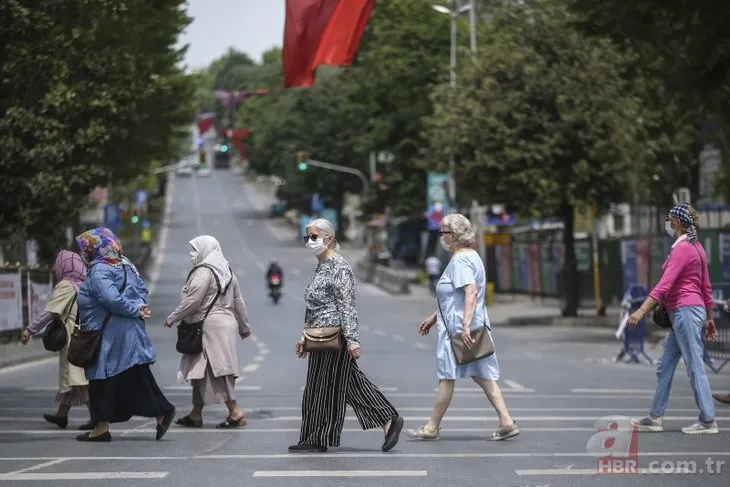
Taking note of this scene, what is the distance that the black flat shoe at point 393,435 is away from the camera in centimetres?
1180

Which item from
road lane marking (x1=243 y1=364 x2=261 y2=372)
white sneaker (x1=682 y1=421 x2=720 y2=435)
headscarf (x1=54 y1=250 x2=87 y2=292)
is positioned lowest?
road lane marking (x1=243 y1=364 x2=261 y2=372)

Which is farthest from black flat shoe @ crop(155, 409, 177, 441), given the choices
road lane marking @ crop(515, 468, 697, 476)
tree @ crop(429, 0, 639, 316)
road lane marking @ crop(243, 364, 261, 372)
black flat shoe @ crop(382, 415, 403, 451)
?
tree @ crop(429, 0, 639, 316)

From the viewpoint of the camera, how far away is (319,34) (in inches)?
639

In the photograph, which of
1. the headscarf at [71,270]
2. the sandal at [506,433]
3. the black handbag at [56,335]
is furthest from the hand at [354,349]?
the headscarf at [71,270]

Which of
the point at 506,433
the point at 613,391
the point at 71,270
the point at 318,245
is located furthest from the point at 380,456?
the point at 613,391

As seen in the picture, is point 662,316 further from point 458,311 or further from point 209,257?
point 209,257

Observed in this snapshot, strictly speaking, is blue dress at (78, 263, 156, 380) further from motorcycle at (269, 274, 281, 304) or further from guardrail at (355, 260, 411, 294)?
guardrail at (355, 260, 411, 294)

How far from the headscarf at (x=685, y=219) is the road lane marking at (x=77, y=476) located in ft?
15.5

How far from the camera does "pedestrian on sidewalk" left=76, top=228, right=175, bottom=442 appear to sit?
1288 cm

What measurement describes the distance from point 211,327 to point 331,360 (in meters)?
2.00

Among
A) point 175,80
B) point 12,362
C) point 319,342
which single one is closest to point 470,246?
point 319,342

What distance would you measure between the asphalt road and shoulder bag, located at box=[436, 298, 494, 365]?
0.65m

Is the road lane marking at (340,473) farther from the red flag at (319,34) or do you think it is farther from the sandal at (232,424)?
the red flag at (319,34)

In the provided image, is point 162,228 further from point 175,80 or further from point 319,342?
point 319,342
